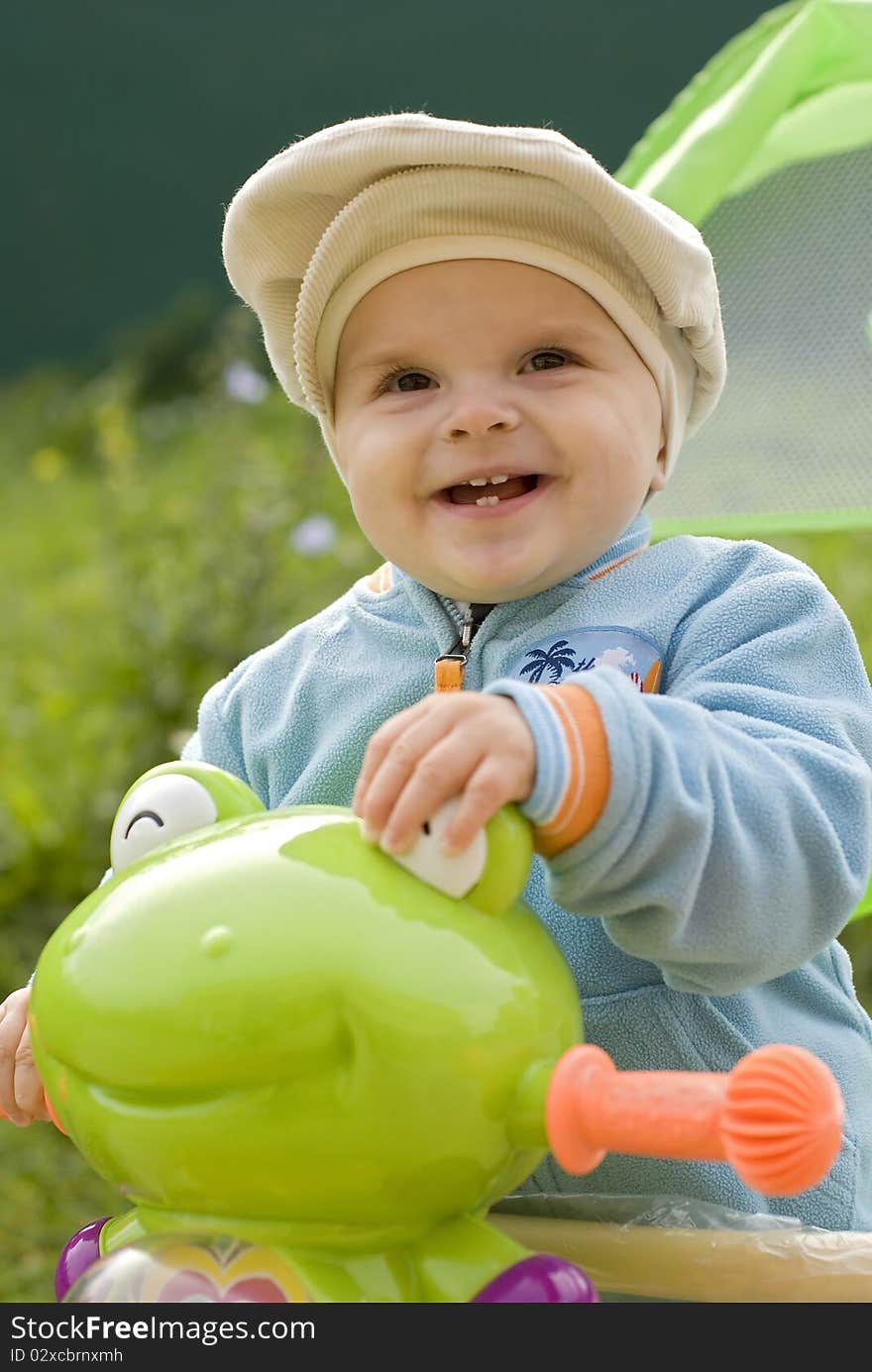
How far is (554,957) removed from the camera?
96 centimetres

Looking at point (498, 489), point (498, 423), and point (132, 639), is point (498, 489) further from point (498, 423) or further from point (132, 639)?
point (132, 639)

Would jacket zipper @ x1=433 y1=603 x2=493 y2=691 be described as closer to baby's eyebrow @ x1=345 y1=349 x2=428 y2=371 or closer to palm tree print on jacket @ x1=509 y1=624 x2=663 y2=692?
palm tree print on jacket @ x1=509 y1=624 x2=663 y2=692

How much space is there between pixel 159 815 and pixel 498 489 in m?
0.37

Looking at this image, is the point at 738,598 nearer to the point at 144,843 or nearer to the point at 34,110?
the point at 144,843

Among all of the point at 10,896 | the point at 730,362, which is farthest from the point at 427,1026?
the point at 10,896

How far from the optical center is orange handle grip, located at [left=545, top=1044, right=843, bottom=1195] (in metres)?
0.78

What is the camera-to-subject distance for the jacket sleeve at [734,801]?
944 mm

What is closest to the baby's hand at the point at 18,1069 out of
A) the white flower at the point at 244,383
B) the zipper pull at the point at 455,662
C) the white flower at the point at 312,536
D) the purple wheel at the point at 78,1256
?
the purple wheel at the point at 78,1256

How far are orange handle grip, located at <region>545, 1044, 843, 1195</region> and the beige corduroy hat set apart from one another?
2.10 feet

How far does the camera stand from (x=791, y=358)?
5.71 ft

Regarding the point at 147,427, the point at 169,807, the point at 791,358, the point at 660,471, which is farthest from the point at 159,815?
the point at 147,427

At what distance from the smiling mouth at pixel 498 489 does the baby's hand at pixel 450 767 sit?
0.34 metres

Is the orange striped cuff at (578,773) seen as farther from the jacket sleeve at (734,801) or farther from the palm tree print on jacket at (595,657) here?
the palm tree print on jacket at (595,657)

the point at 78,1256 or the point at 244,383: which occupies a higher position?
the point at 78,1256
